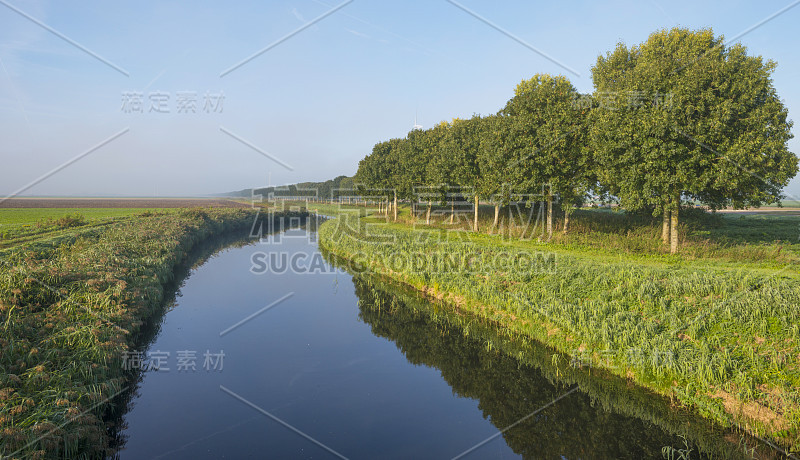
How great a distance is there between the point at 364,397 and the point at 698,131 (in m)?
22.4

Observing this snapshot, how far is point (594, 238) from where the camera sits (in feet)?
97.0

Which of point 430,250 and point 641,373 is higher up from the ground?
point 430,250

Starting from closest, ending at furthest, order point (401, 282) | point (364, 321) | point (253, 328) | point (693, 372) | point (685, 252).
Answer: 1. point (693, 372)
2. point (253, 328)
3. point (364, 321)
4. point (685, 252)
5. point (401, 282)

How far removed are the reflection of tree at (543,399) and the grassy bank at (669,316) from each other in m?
0.82

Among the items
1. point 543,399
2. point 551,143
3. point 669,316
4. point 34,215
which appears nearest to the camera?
point 543,399

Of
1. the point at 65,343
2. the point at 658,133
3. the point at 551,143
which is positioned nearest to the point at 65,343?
the point at 65,343

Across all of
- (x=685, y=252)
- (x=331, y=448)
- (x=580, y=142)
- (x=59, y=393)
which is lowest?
(x=331, y=448)

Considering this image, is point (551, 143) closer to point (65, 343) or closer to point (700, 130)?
point (700, 130)

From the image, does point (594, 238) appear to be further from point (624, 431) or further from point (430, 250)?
point (624, 431)

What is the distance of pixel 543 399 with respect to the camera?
1248 cm

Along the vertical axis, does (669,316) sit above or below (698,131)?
Result: below

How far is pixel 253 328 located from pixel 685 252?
2534cm

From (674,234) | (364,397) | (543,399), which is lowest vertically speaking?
(364,397)

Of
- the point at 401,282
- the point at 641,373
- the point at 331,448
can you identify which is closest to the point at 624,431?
the point at 641,373
